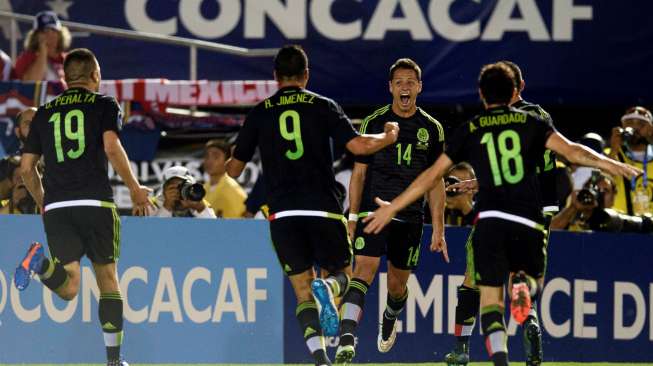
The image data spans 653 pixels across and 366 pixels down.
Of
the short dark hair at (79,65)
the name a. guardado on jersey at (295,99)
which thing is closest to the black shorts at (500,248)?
the name a. guardado on jersey at (295,99)

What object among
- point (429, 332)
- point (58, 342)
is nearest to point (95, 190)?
point (58, 342)

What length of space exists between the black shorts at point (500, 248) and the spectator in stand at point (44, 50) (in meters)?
6.27

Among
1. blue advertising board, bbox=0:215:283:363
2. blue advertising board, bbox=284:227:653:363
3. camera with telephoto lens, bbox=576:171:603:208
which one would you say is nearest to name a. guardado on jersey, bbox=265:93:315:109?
blue advertising board, bbox=0:215:283:363

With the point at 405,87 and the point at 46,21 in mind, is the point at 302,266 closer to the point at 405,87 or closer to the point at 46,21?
the point at 405,87

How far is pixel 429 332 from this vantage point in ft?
42.8

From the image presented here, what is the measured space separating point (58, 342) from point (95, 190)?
2.61 metres

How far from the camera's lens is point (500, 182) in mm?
9375

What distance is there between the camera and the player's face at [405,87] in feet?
36.9

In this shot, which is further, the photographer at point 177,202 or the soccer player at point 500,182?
the photographer at point 177,202

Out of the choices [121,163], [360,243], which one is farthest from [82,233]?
[360,243]

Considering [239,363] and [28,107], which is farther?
[28,107]

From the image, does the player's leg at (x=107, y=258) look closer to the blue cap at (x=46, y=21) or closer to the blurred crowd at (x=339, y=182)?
the blurred crowd at (x=339, y=182)

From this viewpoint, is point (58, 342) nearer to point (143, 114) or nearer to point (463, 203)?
point (143, 114)

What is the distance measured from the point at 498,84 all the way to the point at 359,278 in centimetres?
237
